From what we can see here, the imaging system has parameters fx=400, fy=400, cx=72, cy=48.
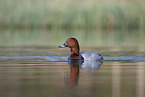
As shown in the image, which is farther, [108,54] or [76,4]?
[76,4]

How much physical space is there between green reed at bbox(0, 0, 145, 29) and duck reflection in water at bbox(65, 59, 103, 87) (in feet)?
49.7

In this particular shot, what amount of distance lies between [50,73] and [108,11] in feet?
61.9

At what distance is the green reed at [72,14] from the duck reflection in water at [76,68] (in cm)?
1515

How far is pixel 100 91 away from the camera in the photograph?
6543 mm

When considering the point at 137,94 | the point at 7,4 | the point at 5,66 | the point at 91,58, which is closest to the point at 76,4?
the point at 7,4

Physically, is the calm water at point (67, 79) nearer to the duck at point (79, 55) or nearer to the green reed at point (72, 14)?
the duck at point (79, 55)

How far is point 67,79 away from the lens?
25.9 ft

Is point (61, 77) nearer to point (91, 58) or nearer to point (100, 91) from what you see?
point (100, 91)

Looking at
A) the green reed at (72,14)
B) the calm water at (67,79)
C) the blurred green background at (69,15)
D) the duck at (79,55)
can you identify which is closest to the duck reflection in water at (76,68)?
the calm water at (67,79)

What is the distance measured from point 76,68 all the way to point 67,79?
2.08 metres

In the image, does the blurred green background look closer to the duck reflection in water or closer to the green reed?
the green reed

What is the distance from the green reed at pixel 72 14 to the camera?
2647 centimetres

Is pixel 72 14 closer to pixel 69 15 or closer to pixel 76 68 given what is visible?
pixel 69 15

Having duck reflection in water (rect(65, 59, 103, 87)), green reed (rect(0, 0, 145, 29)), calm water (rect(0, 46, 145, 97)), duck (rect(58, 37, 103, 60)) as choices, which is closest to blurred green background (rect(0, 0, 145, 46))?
green reed (rect(0, 0, 145, 29))
